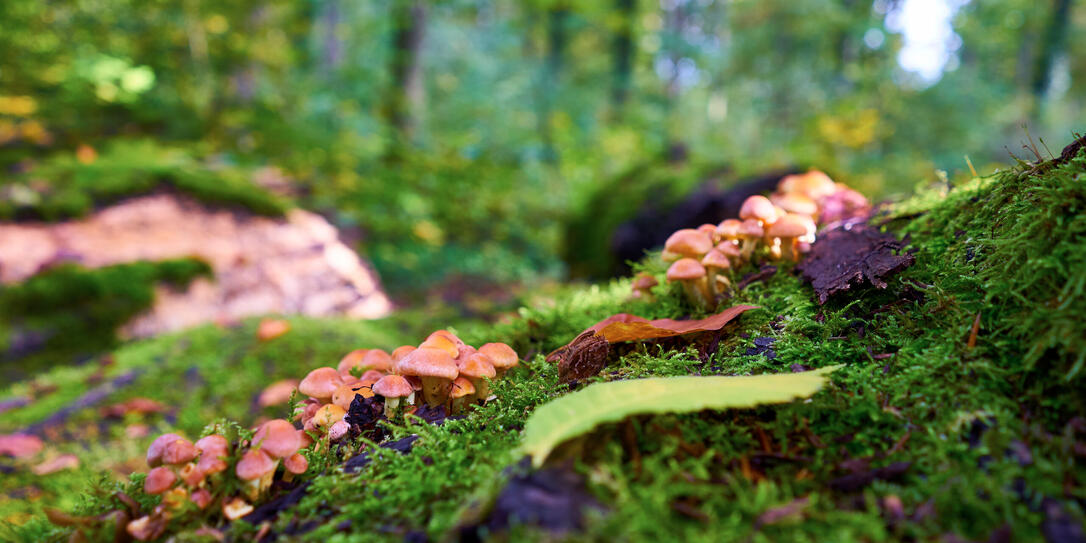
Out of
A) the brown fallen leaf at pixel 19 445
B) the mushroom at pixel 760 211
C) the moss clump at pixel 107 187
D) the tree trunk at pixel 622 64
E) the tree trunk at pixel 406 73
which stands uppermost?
the tree trunk at pixel 622 64

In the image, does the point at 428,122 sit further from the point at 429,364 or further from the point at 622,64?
the point at 429,364

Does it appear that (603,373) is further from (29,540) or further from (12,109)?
(12,109)

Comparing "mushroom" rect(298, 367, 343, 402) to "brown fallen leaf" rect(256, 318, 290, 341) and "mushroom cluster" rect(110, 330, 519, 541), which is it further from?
"brown fallen leaf" rect(256, 318, 290, 341)

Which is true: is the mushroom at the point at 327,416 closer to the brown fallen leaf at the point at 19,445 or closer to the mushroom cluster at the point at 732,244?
the mushroom cluster at the point at 732,244

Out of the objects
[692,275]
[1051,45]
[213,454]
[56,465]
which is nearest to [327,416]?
[213,454]

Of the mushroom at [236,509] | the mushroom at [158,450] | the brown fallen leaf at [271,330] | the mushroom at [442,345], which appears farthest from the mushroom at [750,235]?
the brown fallen leaf at [271,330]

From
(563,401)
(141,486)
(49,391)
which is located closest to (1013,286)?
(563,401)

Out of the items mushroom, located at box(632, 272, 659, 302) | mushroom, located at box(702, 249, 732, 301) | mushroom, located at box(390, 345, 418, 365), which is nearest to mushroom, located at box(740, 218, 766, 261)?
mushroom, located at box(702, 249, 732, 301)
